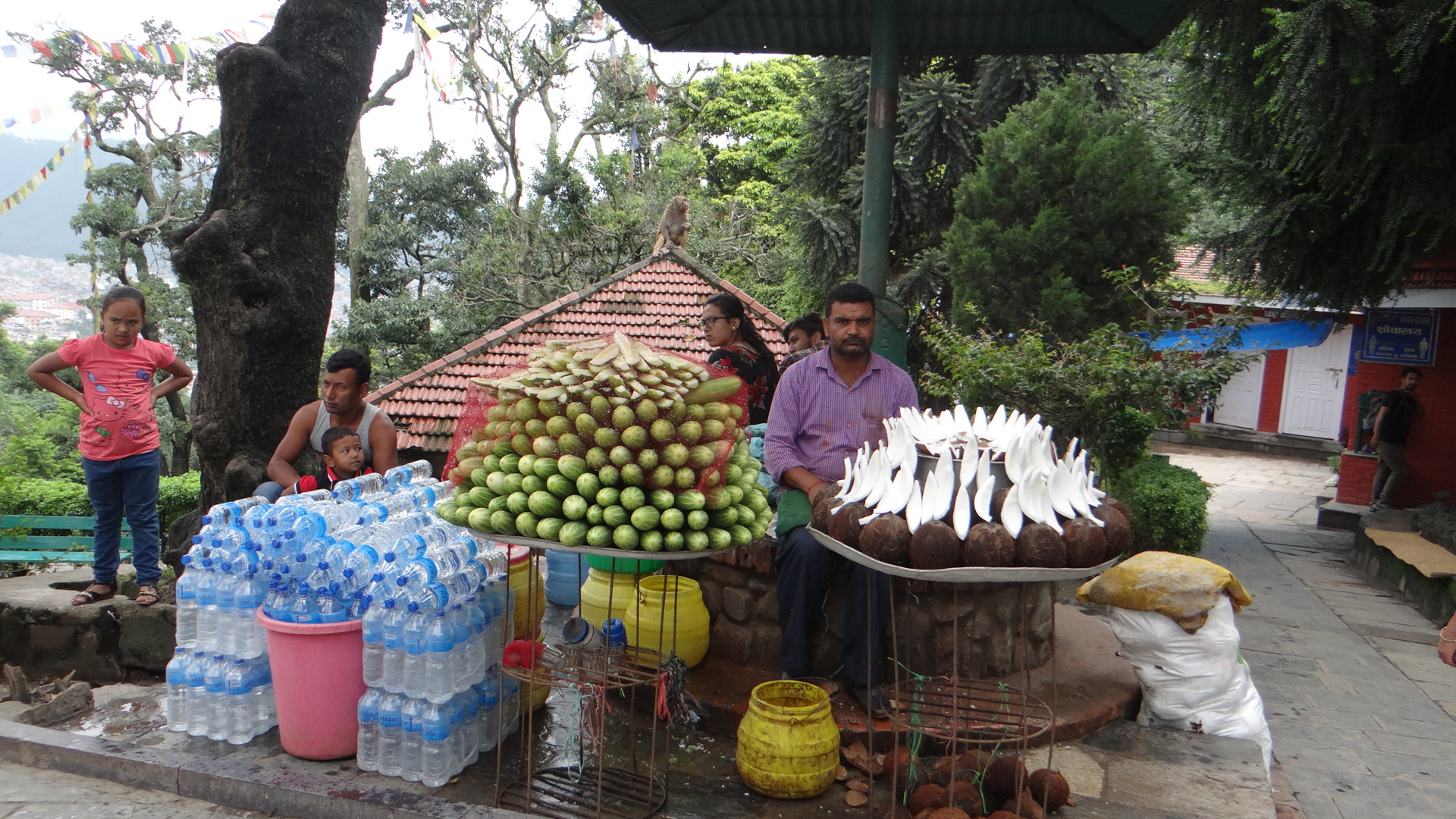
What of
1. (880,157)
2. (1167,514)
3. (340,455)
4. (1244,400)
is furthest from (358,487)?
(1244,400)

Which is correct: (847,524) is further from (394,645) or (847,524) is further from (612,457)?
(394,645)

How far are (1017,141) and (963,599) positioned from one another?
25.5 feet

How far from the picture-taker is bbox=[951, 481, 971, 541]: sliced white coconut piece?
2.58 m

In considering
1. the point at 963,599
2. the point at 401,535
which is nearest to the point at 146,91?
the point at 401,535

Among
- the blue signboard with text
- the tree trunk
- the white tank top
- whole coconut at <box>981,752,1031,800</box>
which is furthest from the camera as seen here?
the blue signboard with text

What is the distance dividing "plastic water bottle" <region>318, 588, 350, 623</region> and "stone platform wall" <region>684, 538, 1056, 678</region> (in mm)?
1576

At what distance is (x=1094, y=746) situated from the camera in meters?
3.54

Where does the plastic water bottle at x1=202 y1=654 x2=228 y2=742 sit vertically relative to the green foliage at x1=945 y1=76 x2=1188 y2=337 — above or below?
below

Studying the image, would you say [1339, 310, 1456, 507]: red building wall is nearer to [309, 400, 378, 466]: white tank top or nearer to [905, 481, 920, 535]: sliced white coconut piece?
[905, 481, 920, 535]: sliced white coconut piece

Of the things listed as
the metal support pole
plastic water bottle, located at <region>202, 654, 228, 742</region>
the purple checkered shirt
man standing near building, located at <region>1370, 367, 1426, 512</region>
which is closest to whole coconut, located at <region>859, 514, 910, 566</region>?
the purple checkered shirt

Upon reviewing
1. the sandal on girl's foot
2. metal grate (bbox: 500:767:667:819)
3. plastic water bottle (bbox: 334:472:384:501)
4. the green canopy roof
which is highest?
the green canopy roof

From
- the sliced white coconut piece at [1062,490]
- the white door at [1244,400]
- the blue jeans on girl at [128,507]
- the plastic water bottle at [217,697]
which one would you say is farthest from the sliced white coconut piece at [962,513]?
the white door at [1244,400]

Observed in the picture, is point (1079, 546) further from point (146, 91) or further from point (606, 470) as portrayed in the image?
point (146, 91)

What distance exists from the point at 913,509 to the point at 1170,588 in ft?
5.77
